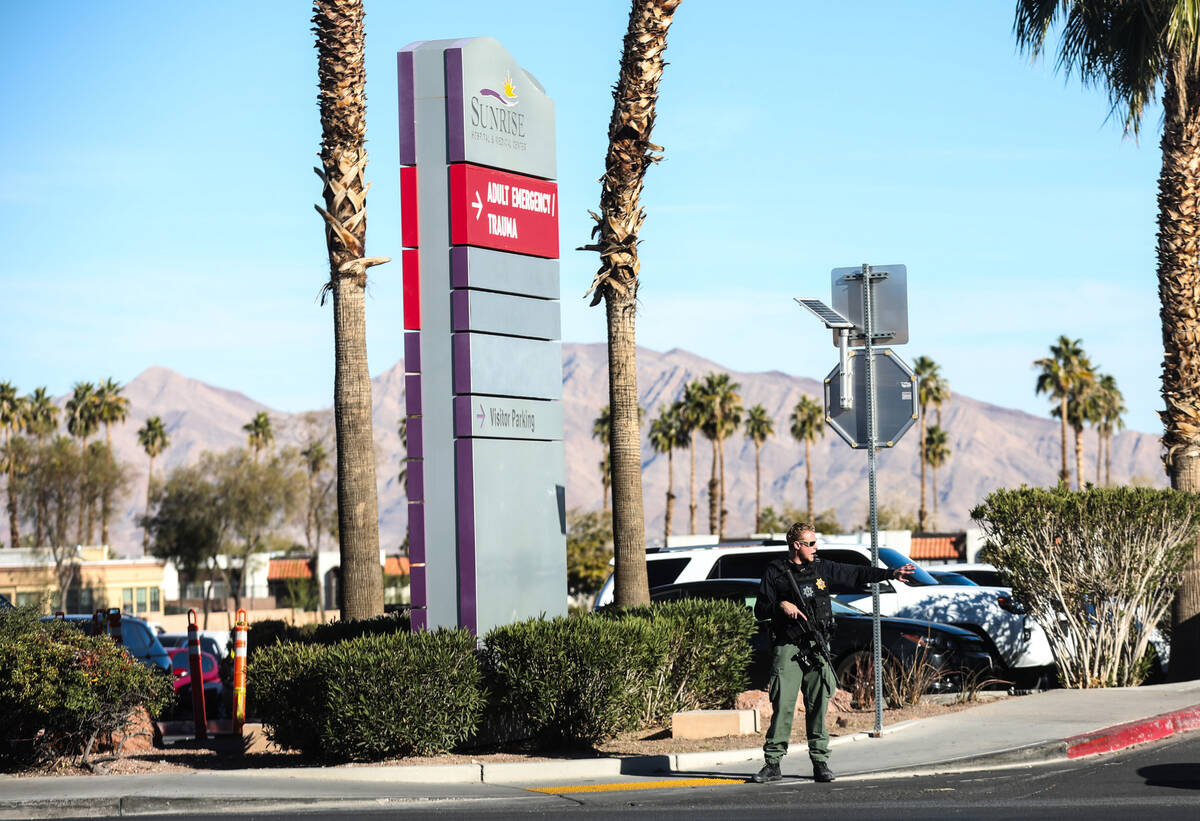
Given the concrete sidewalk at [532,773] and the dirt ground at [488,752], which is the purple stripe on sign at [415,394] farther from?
the concrete sidewalk at [532,773]

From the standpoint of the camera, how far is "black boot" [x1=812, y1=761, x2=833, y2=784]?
34.7 ft

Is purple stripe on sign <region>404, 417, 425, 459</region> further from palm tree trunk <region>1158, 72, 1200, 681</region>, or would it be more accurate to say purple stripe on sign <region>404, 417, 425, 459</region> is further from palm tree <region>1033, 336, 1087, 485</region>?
palm tree <region>1033, 336, 1087, 485</region>

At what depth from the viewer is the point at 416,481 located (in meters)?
13.4

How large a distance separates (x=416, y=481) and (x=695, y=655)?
3.02m

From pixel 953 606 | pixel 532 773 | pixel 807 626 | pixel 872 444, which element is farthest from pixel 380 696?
pixel 953 606

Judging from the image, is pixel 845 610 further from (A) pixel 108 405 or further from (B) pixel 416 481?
(A) pixel 108 405

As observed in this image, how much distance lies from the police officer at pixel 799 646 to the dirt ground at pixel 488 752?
173 centimetres

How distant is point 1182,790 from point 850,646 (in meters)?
5.81

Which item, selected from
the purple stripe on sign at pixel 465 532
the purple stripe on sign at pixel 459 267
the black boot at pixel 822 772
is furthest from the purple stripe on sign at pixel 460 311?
the black boot at pixel 822 772

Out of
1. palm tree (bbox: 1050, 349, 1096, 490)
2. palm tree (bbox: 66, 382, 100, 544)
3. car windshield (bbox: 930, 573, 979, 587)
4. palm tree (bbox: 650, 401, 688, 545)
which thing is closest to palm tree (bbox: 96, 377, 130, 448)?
palm tree (bbox: 66, 382, 100, 544)

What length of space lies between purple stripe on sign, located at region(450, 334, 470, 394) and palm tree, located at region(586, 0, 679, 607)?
390 centimetres

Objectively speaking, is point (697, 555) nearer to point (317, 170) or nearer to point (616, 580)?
point (616, 580)

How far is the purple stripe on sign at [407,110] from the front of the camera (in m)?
13.5

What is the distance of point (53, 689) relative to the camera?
12109 millimetres
